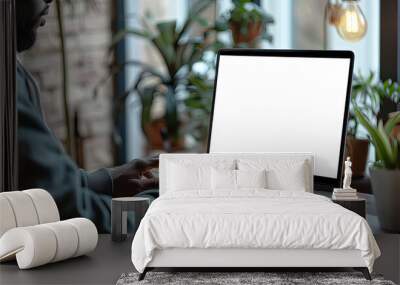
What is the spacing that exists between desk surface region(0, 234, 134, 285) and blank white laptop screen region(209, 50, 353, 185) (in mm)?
1334

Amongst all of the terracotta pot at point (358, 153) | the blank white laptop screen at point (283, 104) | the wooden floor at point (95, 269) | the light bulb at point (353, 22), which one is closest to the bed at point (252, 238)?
the wooden floor at point (95, 269)

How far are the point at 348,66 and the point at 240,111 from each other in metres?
0.89

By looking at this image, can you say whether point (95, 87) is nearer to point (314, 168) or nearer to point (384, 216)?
point (314, 168)

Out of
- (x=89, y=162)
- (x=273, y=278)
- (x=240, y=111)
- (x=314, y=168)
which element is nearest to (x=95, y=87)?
(x=89, y=162)

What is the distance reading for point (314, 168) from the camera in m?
6.30

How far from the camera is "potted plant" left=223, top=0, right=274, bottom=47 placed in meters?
7.49

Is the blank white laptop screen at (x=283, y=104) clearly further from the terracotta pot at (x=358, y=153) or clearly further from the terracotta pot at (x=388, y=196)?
the terracotta pot at (x=358, y=153)

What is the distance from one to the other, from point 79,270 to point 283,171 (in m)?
1.65

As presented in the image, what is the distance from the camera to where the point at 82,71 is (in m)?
7.45

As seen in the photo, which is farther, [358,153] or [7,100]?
[358,153]

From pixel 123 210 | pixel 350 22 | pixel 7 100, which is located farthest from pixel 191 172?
pixel 350 22

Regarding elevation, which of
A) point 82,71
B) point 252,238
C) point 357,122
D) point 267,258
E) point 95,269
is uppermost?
point 82,71

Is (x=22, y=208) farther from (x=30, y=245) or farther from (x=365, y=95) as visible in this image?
(x=365, y=95)

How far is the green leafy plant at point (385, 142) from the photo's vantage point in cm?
651
